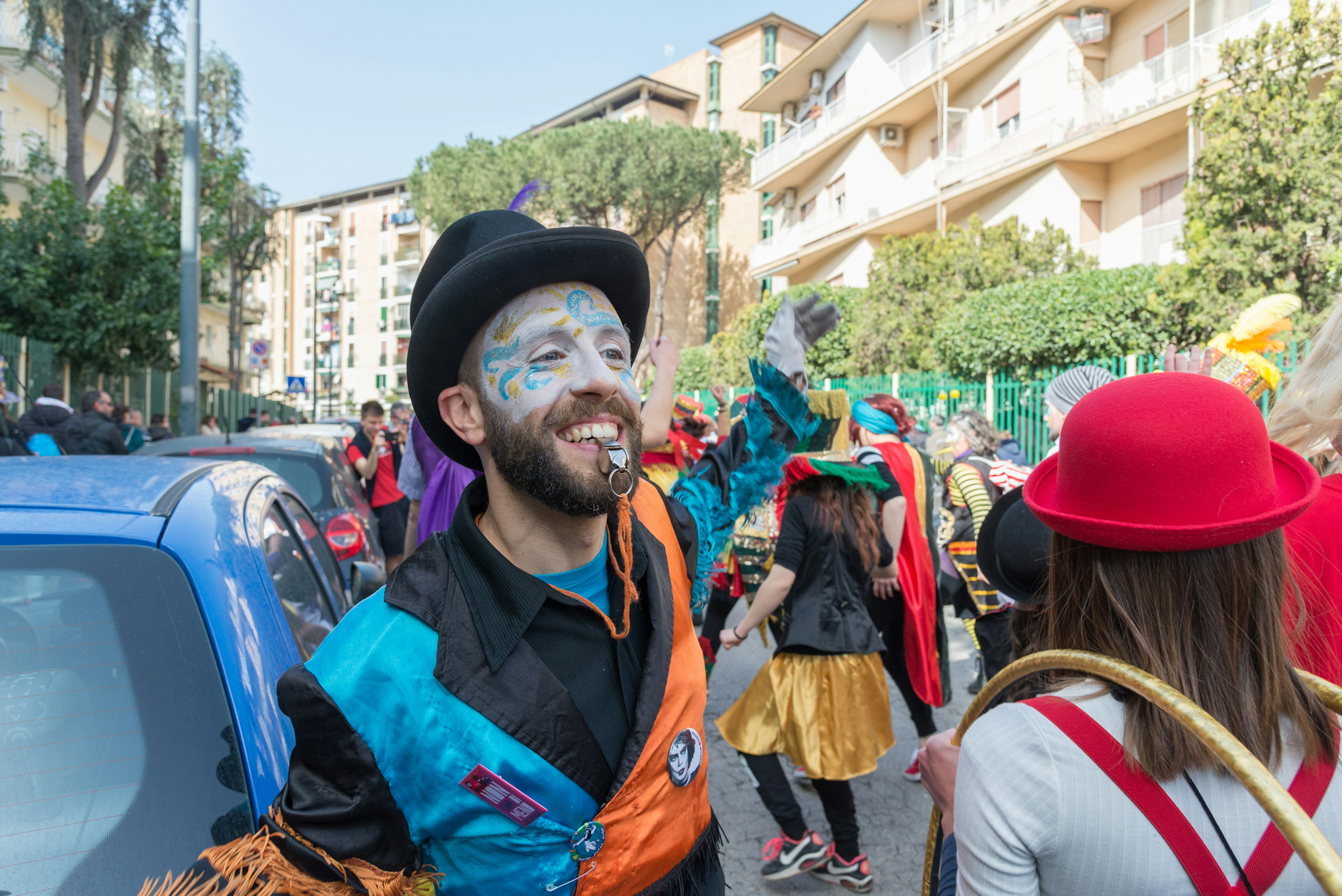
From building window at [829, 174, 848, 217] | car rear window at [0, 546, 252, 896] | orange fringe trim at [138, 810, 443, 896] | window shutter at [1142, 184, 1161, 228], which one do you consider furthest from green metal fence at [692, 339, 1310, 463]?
building window at [829, 174, 848, 217]

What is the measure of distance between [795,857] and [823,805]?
23 centimetres

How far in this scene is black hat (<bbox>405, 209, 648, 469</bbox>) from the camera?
1587 mm

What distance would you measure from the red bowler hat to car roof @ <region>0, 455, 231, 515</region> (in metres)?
1.77

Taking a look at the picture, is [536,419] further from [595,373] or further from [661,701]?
[661,701]

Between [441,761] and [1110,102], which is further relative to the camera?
[1110,102]

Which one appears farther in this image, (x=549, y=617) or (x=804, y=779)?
(x=804, y=779)

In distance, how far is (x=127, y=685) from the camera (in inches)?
64.3

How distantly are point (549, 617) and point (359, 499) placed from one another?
582 cm

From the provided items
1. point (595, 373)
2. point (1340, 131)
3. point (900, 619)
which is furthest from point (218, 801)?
point (1340, 131)

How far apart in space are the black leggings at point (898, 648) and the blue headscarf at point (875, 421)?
88 cm

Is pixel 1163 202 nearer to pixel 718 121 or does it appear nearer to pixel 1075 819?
pixel 1075 819

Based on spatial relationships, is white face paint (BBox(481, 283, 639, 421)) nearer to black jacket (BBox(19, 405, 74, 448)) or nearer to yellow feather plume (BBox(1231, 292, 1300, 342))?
yellow feather plume (BBox(1231, 292, 1300, 342))

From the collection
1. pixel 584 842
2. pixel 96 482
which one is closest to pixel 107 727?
pixel 96 482

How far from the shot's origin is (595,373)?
1633 mm
